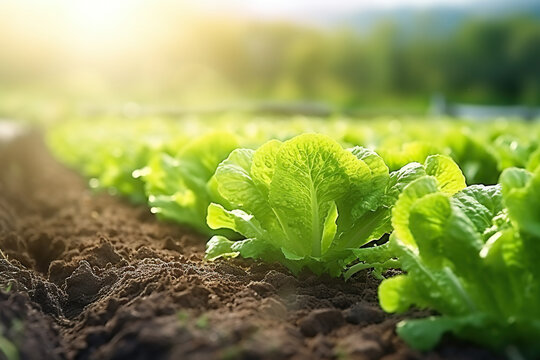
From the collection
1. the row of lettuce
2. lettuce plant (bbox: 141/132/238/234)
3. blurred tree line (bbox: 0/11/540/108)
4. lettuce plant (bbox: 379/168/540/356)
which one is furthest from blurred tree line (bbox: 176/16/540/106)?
lettuce plant (bbox: 379/168/540/356)

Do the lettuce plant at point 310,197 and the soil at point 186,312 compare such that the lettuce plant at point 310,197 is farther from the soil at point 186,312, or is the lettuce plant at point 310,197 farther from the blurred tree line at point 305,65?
the blurred tree line at point 305,65

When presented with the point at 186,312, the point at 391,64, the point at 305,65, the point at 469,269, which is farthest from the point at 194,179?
the point at 305,65

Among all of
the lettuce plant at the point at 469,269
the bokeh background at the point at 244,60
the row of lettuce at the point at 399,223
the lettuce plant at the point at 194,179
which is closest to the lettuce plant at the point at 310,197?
the row of lettuce at the point at 399,223

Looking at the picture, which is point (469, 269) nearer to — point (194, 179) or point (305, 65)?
point (194, 179)

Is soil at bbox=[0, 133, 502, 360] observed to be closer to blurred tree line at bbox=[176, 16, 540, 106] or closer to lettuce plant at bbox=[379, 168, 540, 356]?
lettuce plant at bbox=[379, 168, 540, 356]

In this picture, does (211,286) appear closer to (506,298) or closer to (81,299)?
Result: (81,299)

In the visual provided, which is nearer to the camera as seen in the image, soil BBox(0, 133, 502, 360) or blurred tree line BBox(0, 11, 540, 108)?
soil BBox(0, 133, 502, 360)
